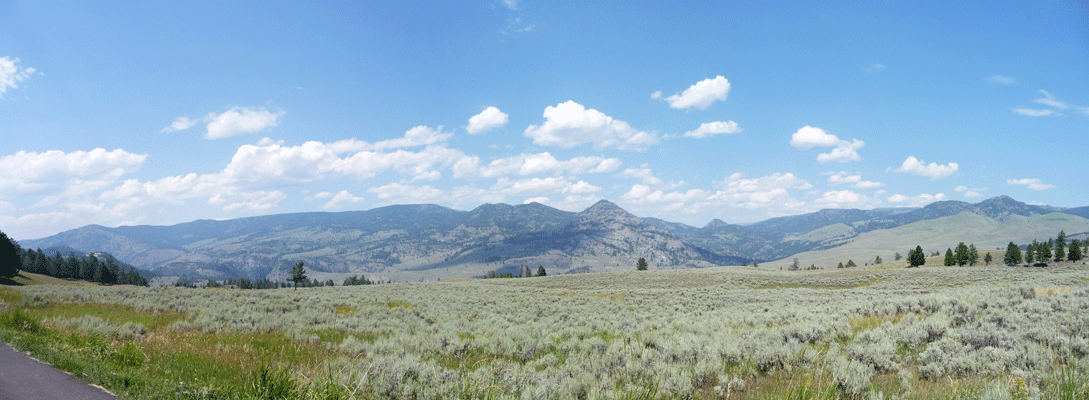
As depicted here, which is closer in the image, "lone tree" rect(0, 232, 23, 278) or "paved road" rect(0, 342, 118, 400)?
"paved road" rect(0, 342, 118, 400)

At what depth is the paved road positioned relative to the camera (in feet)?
21.4

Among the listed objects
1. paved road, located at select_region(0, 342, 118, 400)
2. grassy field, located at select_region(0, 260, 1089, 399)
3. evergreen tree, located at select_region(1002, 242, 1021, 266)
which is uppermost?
paved road, located at select_region(0, 342, 118, 400)

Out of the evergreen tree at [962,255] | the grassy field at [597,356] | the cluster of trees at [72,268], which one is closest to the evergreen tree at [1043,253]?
the evergreen tree at [962,255]

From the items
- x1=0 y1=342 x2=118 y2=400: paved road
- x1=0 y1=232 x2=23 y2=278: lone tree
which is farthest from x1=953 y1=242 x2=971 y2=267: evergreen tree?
x1=0 y1=232 x2=23 y2=278: lone tree

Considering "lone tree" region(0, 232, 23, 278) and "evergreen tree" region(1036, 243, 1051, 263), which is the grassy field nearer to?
"lone tree" region(0, 232, 23, 278)

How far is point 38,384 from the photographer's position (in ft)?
23.0

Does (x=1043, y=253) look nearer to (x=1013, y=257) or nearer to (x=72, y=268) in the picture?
(x=1013, y=257)

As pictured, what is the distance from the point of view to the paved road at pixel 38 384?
21.4 ft

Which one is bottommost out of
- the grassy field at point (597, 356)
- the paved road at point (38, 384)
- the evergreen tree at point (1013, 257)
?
the evergreen tree at point (1013, 257)

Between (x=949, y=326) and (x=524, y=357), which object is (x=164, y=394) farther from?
(x=949, y=326)

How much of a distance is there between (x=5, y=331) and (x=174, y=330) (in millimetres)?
4108

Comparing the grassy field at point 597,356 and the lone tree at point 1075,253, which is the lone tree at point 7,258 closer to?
the grassy field at point 597,356

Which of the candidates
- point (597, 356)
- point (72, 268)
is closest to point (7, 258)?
point (72, 268)

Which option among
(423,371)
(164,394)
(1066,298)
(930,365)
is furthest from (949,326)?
(164,394)
